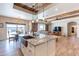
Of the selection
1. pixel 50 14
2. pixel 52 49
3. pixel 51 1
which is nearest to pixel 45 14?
pixel 50 14

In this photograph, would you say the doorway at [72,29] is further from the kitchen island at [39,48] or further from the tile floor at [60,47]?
the kitchen island at [39,48]

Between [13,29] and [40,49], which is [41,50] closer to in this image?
[40,49]

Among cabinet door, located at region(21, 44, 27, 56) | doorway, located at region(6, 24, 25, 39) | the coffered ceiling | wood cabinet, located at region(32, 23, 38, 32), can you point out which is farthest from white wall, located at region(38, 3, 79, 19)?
cabinet door, located at region(21, 44, 27, 56)

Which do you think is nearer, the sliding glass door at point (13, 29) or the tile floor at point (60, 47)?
the tile floor at point (60, 47)

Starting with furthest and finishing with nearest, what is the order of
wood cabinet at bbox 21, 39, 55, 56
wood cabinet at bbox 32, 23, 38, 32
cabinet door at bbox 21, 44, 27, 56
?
1. wood cabinet at bbox 32, 23, 38, 32
2. cabinet door at bbox 21, 44, 27, 56
3. wood cabinet at bbox 21, 39, 55, 56

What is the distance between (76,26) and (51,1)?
90 cm

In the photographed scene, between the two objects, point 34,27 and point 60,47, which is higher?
point 34,27

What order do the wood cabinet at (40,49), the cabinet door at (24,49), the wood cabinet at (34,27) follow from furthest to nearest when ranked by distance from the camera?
1. the wood cabinet at (34,27)
2. the cabinet door at (24,49)
3. the wood cabinet at (40,49)

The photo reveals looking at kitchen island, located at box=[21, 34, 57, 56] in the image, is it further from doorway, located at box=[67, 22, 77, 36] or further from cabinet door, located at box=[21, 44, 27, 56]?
doorway, located at box=[67, 22, 77, 36]

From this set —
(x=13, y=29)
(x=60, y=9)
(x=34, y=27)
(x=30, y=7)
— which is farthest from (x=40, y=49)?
(x=60, y=9)

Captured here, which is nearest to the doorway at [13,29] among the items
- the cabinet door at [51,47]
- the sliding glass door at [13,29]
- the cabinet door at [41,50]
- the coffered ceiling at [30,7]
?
the sliding glass door at [13,29]

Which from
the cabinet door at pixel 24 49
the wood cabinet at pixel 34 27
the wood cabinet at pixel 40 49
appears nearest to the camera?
the wood cabinet at pixel 40 49

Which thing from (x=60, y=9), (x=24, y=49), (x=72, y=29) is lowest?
(x=24, y=49)

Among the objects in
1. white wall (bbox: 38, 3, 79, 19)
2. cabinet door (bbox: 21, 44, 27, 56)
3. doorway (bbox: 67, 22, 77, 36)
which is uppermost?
white wall (bbox: 38, 3, 79, 19)
